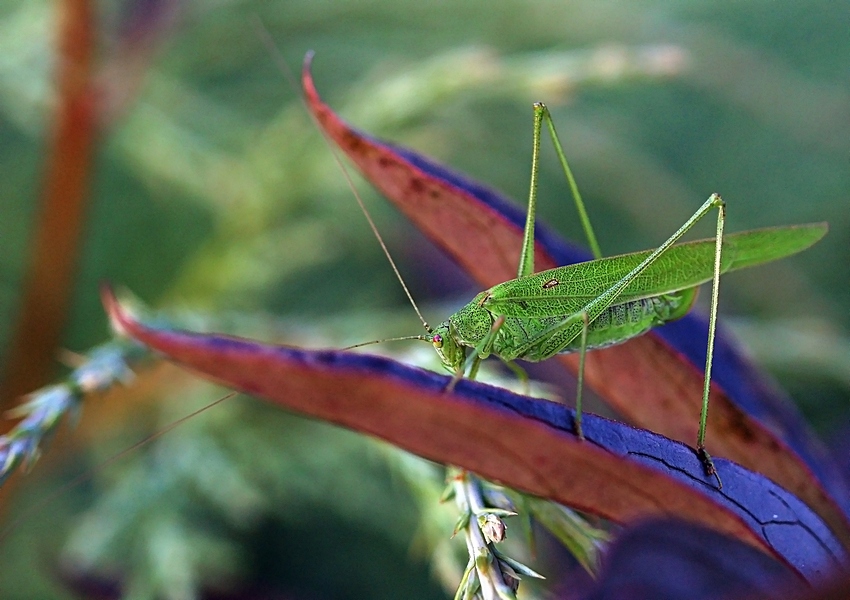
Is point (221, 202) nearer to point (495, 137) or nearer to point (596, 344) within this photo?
point (495, 137)

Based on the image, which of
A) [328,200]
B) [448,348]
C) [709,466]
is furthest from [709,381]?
[328,200]

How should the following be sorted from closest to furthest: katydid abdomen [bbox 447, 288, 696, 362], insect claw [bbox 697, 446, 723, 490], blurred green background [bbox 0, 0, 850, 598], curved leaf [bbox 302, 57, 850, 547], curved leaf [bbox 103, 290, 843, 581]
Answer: curved leaf [bbox 103, 290, 843, 581] < insect claw [bbox 697, 446, 723, 490] < curved leaf [bbox 302, 57, 850, 547] < katydid abdomen [bbox 447, 288, 696, 362] < blurred green background [bbox 0, 0, 850, 598]

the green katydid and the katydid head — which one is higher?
the green katydid

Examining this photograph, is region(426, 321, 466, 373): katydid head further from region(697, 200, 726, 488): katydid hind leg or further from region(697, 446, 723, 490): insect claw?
region(697, 446, 723, 490): insect claw

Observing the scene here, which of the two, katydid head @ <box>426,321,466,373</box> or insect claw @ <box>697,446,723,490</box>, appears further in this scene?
katydid head @ <box>426,321,466,373</box>

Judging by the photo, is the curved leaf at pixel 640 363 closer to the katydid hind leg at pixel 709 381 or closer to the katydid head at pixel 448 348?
the katydid hind leg at pixel 709 381

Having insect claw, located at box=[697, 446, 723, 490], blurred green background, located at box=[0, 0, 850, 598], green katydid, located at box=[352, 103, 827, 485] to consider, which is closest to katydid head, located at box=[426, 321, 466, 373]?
green katydid, located at box=[352, 103, 827, 485]
